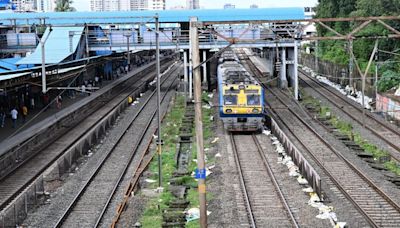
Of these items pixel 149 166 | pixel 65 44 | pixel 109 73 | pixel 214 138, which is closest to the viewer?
pixel 149 166

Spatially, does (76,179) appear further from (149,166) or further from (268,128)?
(268,128)

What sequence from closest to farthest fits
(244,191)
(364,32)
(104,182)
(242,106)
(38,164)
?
(244,191) < (104,182) < (38,164) < (242,106) < (364,32)

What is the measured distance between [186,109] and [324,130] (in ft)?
37.4

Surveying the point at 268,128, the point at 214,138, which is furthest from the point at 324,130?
the point at 214,138

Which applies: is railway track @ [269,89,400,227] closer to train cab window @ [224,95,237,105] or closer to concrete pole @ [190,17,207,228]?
train cab window @ [224,95,237,105]

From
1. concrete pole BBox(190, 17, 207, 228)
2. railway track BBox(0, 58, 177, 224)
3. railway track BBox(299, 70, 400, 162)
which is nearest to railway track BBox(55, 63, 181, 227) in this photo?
railway track BBox(0, 58, 177, 224)

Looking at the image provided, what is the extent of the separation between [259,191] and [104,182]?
5.77 m

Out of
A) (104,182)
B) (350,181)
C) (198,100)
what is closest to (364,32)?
(350,181)

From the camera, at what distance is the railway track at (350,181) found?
16.8 metres

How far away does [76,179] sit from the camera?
22.0 meters

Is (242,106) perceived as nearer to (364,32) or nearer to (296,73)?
(296,73)

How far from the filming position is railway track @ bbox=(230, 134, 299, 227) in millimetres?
16391

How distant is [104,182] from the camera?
2159cm

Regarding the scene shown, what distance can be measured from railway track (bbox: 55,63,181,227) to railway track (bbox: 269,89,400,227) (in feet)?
24.8
